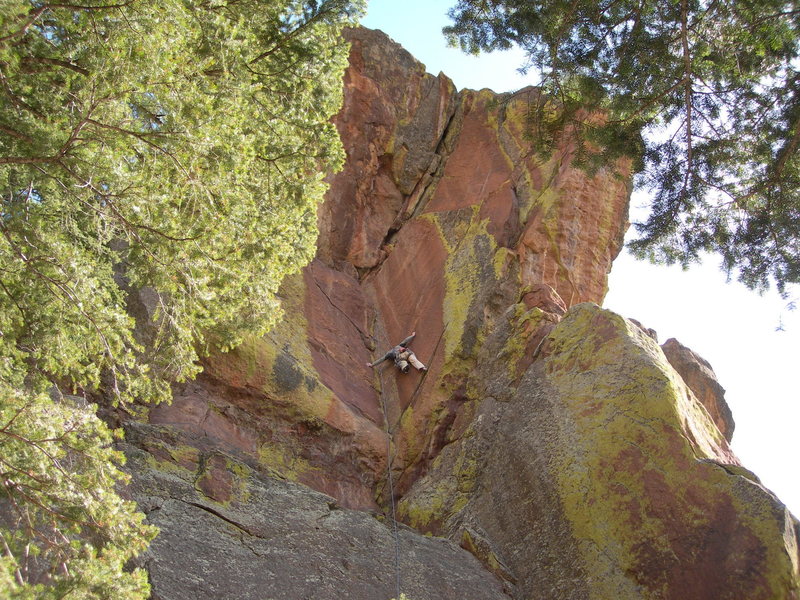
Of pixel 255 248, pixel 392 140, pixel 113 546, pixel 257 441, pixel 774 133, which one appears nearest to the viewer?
pixel 113 546

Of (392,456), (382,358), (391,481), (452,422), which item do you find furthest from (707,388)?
(391,481)

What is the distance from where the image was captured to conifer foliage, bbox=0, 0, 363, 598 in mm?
7051

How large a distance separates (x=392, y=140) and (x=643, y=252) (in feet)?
44.2

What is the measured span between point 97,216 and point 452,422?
9.03 metres

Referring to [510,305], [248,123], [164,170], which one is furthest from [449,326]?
[164,170]

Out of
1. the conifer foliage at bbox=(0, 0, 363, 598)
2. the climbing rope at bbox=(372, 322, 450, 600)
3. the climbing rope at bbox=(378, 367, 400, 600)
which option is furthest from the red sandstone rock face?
the conifer foliage at bbox=(0, 0, 363, 598)

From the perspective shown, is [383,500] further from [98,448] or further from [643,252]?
[98,448]

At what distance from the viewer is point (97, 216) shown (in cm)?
866

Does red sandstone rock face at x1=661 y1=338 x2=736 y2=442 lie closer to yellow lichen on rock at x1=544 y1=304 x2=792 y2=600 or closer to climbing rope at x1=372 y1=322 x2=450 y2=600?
yellow lichen on rock at x1=544 y1=304 x2=792 y2=600

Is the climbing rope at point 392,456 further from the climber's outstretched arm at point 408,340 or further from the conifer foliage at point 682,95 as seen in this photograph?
the conifer foliage at point 682,95

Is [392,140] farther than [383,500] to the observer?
Yes

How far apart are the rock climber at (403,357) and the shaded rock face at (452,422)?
24 cm

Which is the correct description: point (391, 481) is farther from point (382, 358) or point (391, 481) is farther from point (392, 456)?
point (382, 358)

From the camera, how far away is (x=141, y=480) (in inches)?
416
